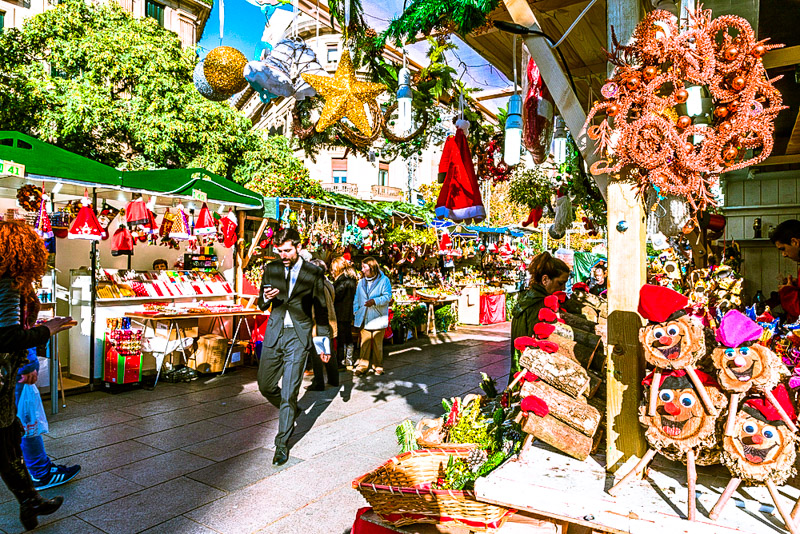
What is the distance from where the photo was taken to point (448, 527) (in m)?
2.27

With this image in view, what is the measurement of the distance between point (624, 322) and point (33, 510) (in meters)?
3.46

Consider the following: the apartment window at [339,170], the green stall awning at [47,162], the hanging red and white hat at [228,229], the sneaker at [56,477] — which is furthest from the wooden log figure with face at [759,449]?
the apartment window at [339,170]

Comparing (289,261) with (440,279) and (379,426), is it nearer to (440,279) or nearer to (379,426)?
(379,426)

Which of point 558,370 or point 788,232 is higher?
point 788,232

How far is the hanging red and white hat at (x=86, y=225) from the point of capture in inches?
245

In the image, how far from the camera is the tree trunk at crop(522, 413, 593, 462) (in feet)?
7.08

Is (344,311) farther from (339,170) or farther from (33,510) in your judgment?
(339,170)

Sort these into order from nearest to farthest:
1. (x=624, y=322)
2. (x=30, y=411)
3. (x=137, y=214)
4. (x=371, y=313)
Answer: (x=624, y=322) < (x=30, y=411) < (x=137, y=214) < (x=371, y=313)

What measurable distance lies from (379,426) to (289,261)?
210 cm

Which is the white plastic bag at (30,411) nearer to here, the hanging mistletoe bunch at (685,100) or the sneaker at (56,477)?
the sneaker at (56,477)

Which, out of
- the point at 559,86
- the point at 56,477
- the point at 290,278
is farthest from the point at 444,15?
the point at 56,477

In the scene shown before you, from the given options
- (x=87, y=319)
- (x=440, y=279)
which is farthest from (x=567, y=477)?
(x=440, y=279)

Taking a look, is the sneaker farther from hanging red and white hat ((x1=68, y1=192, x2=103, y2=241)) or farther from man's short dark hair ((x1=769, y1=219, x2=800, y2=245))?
man's short dark hair ((x1=769, y1=219, x2=800, y2=245))

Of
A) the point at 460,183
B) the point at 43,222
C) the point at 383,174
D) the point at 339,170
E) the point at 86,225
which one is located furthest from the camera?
the point at 383,174
